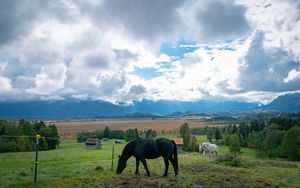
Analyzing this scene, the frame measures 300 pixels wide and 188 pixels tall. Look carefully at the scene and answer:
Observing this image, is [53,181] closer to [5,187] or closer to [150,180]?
[5,187]

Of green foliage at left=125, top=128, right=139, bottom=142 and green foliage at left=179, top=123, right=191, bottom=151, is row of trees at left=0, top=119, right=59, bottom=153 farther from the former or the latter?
green foliage at left=179, top=123, right=191, bottom=151

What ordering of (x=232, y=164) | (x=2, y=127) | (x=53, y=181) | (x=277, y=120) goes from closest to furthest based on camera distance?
(x=53, y=181)
(x=232, y=164)
(x=2, y=127)
(x=277, y=120)

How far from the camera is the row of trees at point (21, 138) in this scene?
43.9 metres

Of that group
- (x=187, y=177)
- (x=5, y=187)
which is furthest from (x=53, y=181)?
(x=187, y=177)

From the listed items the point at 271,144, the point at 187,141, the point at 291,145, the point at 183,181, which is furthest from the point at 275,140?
the point at 183,181

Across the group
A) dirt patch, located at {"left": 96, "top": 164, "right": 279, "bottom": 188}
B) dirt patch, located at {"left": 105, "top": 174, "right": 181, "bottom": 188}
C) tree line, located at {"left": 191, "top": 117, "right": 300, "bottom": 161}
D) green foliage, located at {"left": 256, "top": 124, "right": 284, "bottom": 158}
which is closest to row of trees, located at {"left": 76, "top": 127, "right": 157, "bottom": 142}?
tree line, located at {"left": 191, "top": 117, "right": 300, "bottom": 161}

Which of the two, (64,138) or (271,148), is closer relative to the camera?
(271,148)

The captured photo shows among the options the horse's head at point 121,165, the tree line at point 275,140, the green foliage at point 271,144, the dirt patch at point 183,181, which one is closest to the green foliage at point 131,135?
the tree line at point 275,140

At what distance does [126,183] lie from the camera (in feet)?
51.6

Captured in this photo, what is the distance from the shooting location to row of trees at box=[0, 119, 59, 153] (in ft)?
144

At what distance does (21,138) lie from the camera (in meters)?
50.5

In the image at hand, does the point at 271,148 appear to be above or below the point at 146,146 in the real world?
below

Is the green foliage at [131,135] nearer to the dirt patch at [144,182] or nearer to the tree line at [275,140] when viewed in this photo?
the tree line at [275,140]

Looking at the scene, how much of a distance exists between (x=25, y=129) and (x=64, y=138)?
30879 mm
